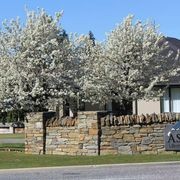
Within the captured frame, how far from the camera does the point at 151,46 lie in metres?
30.4

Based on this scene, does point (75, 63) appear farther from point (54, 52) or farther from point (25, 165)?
point (25, 165)

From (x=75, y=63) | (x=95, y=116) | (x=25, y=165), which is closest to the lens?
(x=25, y=165)

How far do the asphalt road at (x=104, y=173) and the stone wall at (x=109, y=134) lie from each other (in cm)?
350

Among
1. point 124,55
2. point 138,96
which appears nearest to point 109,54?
point 124,55

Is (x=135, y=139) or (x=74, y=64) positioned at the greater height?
(x=74, y=64)

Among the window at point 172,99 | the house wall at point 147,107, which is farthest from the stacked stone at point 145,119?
the house wall at point 147,107

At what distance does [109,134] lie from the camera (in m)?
21.5

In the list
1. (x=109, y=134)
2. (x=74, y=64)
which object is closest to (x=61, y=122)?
(x=109, y=134)

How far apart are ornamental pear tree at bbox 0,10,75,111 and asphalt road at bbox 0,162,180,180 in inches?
376

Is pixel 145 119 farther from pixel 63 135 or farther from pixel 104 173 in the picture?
pixel 104 173

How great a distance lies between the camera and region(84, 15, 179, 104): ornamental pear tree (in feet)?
96.5

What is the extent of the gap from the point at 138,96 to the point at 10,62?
7.06 m

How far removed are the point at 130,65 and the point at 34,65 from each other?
573cm

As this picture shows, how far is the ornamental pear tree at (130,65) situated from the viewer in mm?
29406
